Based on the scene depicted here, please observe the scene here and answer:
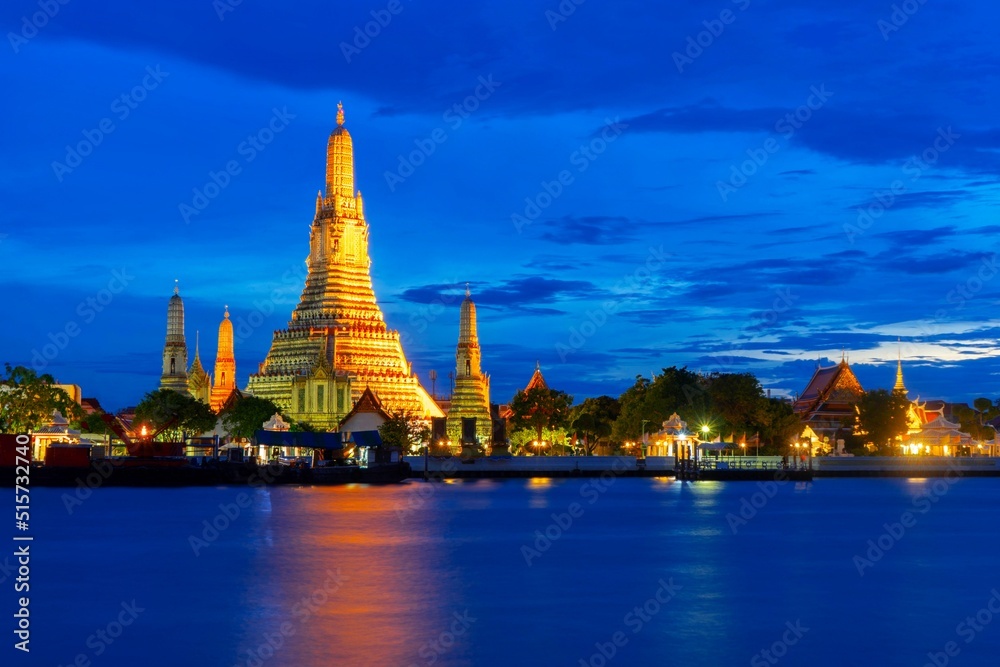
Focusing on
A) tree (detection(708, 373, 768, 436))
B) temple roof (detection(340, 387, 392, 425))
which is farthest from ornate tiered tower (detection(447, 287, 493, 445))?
tree (detection(708, 373, 768, 436))

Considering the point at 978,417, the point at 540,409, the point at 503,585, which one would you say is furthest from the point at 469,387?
the point at 503,585

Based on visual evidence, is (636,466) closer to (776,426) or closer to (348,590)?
(776,426)

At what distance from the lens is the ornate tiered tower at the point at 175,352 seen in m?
125

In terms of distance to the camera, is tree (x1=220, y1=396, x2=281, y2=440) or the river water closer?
the river water

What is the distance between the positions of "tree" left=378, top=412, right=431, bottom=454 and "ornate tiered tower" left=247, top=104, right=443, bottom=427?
246 cm

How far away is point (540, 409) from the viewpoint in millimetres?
119062

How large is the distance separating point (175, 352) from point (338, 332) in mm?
16617

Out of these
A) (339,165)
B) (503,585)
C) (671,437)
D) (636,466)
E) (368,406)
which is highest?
(339,165)

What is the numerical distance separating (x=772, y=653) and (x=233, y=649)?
1116cm

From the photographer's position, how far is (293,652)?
29.3 m

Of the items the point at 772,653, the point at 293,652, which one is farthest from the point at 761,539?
the point at 293,652

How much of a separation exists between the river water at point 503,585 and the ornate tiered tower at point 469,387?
53.9 metres

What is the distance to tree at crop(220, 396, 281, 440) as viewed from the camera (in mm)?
108500

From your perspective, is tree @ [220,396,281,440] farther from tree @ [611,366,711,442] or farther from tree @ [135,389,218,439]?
tree @ [611,366,711,442]
